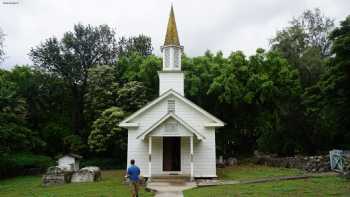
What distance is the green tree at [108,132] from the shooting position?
1228 inches

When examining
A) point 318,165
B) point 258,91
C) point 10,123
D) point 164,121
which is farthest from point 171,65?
point 10,123

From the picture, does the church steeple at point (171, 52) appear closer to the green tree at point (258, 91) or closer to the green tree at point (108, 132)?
the green tree at point (258, 91)

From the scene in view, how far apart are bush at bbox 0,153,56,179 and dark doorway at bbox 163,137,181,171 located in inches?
528

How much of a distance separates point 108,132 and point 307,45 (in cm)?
2249

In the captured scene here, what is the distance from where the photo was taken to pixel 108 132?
104 ft

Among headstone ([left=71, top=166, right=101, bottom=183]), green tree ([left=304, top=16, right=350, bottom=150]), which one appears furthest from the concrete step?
green tree ([left=304, top=16, right=350, bottom=150])

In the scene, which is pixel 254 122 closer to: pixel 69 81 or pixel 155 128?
pixel 155 128

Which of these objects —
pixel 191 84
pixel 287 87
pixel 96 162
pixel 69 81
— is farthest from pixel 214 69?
pixel 69 81

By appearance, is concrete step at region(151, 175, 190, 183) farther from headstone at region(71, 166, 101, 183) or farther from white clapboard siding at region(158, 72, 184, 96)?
white clapboard siding at region(158, 72, 184, 96)

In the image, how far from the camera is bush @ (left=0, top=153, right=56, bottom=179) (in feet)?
92.6

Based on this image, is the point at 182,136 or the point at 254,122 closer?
the point at 182,136

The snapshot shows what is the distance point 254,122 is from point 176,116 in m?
15.6

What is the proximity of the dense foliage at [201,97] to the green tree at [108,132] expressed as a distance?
93 millimetres

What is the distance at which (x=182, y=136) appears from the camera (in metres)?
21.0
